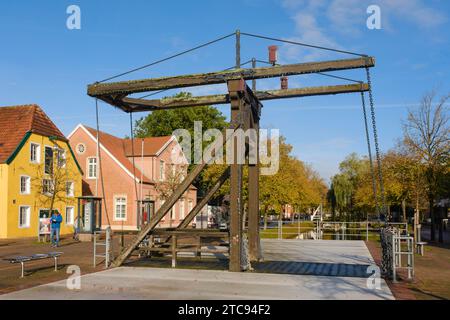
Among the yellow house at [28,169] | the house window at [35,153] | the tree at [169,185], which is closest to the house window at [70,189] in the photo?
the yellow house at [28,169]

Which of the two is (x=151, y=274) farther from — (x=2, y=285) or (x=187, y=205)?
(x=187, y=205)

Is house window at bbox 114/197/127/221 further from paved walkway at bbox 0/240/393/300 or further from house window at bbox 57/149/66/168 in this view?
paved walkway at bbox 0/240/393/300

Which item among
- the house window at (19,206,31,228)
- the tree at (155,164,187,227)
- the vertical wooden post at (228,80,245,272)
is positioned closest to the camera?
the vertical wooden post at (228,80,245,272)

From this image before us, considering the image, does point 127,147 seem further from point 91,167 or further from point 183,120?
point 183,120

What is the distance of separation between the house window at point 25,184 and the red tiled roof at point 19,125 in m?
2.04

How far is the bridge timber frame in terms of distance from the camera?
479 inches

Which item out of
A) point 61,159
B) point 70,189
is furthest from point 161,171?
point 61,159

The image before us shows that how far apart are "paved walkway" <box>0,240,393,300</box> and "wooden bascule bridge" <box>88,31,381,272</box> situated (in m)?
1.02

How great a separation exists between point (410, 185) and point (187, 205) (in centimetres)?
2615

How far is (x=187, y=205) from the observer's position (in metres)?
47.0

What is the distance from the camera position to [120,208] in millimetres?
39000

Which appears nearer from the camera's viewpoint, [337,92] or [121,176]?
[337,92]

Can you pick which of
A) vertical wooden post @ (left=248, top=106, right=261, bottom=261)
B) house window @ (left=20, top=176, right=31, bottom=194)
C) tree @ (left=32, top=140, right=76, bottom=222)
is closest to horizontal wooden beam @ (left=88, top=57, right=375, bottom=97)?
vertical wooden post @ (left=248, top=106, right=261, bottom=261)

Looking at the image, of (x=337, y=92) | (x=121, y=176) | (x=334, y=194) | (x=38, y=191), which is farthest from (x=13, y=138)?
(x=334, y=194)
